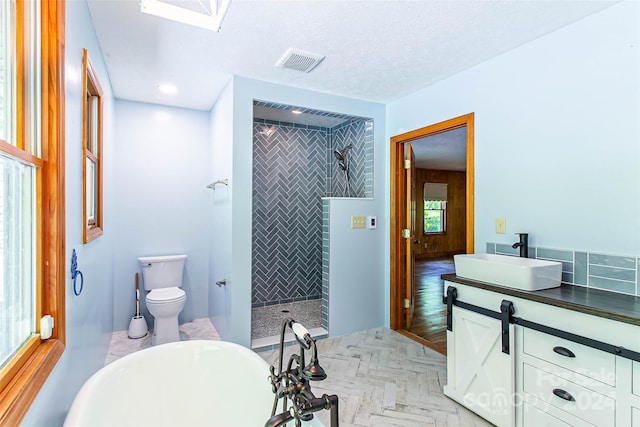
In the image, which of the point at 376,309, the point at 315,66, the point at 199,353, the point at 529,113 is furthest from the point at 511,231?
the point at 199,353

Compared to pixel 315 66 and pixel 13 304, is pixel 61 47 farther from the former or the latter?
pixel 315 66

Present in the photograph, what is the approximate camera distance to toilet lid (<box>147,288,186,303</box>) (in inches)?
120

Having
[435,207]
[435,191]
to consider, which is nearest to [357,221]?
[435,191]

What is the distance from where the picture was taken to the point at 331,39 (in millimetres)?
2219

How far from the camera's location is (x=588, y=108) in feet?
6.40

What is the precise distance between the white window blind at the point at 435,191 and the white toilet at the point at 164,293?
20.9 ft

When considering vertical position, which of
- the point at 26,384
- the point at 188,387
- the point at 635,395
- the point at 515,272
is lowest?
the point at 188,387

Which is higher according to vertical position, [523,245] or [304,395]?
[523,245]

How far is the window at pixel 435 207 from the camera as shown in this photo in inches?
333

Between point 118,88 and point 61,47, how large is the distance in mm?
2165

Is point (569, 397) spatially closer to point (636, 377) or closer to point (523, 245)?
point (636, 377)

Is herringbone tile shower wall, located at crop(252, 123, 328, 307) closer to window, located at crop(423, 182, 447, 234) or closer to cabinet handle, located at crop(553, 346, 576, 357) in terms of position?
cabinet handle, located at crop(553, 346, 576, 357)

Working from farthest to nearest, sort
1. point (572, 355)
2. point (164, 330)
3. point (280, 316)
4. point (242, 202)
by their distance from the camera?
point (280, 316), point (164, 330), point (242, 202), point (572, 355)

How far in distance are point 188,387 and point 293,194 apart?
9.51 feet
